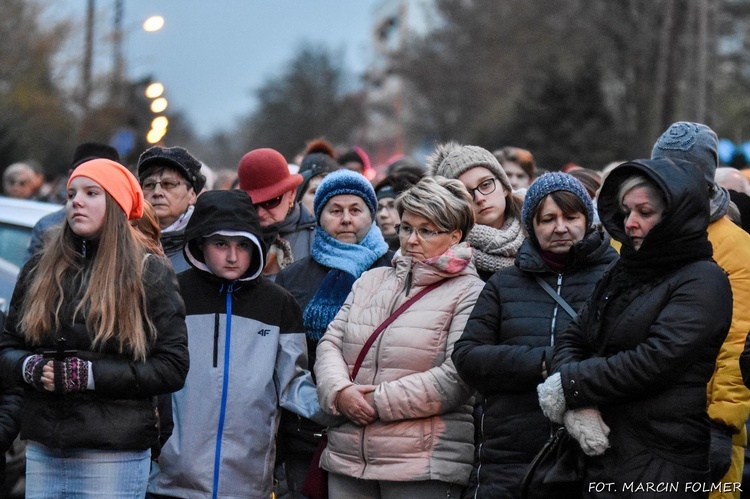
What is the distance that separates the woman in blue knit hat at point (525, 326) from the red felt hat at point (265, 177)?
7.02 feet

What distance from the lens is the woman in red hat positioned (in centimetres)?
706

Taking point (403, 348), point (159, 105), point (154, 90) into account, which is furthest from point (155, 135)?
point (403, 348)

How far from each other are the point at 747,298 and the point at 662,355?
1098mm

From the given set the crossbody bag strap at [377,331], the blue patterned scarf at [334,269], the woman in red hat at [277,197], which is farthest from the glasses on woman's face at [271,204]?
the crossbody bag strap at [377,331]

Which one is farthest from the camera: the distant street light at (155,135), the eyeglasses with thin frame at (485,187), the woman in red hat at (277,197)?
the distant street light at (155,135)

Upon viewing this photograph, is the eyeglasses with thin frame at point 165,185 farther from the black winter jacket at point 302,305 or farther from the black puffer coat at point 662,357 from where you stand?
the black puffer coat at point 662,357

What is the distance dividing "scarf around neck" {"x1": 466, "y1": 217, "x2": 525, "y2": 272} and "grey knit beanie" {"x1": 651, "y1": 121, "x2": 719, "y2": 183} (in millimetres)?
860

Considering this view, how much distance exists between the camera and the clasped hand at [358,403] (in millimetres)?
5172

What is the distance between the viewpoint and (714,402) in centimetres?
496

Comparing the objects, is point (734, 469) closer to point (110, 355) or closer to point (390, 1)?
point (110, 355)

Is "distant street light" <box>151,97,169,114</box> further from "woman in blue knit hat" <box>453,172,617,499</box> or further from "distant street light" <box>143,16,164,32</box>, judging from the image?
"woman in blue knit hat" <box>453,172,617,499</box>

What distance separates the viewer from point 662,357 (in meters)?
4.20

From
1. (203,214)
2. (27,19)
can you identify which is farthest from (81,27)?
(203,214)

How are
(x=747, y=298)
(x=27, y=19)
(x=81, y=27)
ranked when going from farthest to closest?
(x=81, y=27) → (x=27, y=19) → (x=747, y=298)
